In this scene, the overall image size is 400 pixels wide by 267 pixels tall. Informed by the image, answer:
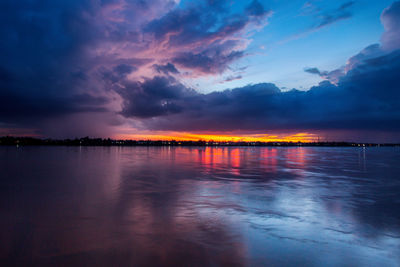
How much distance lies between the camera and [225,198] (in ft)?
39.5

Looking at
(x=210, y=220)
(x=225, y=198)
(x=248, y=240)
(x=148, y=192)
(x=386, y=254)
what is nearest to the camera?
(x=386, y=254)

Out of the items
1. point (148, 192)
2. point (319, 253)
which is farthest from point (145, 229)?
point (148, 192)

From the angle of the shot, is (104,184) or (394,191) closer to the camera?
(394,191)

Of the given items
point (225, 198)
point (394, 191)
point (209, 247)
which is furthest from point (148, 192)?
point (394, 191)

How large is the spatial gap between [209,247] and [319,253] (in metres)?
2.70

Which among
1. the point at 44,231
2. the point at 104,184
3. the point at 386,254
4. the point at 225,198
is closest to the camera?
the point at 386,254

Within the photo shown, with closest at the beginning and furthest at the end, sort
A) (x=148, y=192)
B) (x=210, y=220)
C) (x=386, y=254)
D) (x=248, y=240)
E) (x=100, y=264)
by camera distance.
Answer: (x=100, y=264) → (x=386, y=254) → (x=248, y=240) → (x=210, y=220) → (x=148, y=192)

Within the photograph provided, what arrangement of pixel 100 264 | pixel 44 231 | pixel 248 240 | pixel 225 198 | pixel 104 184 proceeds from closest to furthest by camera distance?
1. pixel 100 264
2. pixel 248 240
3. pixel 44 231
4. pixel 225 198
5. pixel 104 184

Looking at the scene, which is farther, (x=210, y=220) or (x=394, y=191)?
(x=394, y=191)

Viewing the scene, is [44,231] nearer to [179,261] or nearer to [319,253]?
[179,261]

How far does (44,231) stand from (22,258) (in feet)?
6.07

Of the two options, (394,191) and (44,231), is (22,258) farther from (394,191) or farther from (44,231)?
(394,191)

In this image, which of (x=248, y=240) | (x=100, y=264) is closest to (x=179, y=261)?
(x=100, y=264)

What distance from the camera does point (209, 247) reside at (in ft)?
21.1
